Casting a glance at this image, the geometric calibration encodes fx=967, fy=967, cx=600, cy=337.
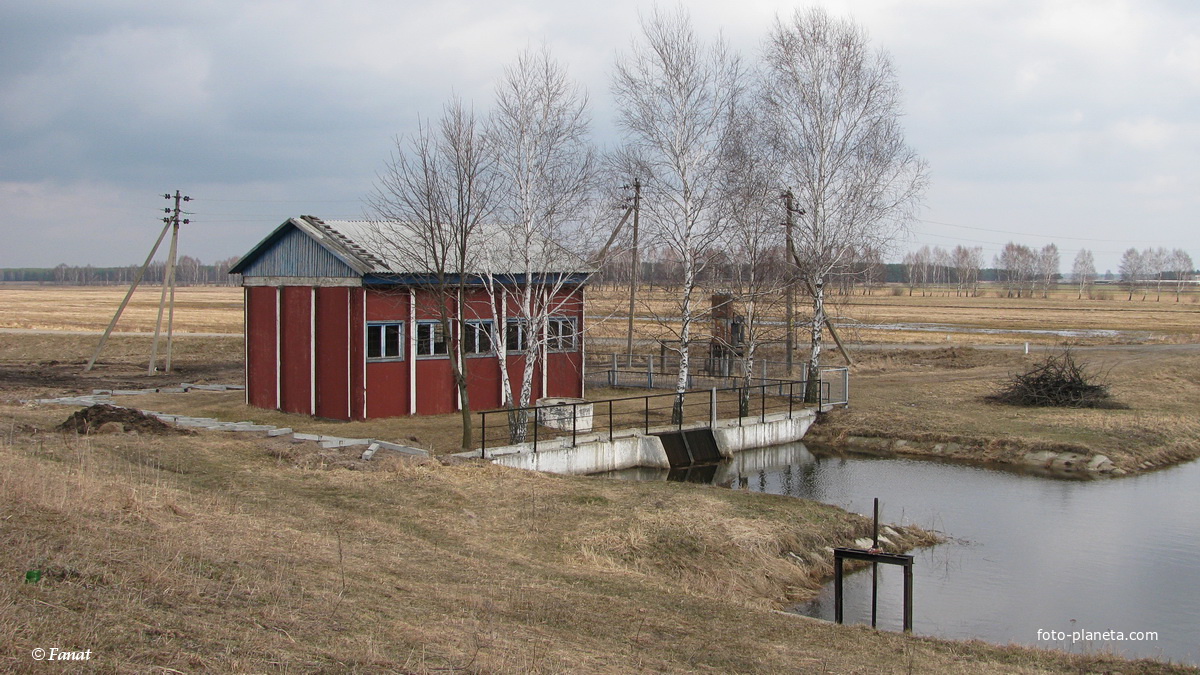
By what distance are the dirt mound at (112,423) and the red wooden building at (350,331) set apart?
14.7ft

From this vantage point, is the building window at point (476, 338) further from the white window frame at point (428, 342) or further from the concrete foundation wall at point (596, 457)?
the concrete foundation wall at point (596, 457)

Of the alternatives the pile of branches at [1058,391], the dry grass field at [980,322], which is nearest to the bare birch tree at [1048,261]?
the dry grass field at [980,322]

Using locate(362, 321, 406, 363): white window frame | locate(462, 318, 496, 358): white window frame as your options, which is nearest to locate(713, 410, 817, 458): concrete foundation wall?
locate(462, 318, 496, 358): white window frame

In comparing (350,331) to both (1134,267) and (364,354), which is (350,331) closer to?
(364,354)

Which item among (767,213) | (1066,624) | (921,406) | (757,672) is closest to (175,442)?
(757,672)

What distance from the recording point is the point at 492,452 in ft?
59.4

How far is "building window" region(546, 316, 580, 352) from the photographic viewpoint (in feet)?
82.8

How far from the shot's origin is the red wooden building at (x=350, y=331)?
71.2 feet

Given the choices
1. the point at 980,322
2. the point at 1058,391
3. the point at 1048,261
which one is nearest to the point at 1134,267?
the point at 1048,261

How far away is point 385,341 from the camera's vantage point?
22078 millimetres

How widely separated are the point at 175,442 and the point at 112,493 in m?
6.44

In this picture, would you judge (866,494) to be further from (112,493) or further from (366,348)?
(112,493)

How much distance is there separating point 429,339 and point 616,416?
5179 mm

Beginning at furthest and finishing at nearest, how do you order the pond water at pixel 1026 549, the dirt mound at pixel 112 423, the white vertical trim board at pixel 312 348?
the white vertical trim board at pixel 312 348, the dirt mound at pixel 112 423, the pond water at pixel 1026 549
